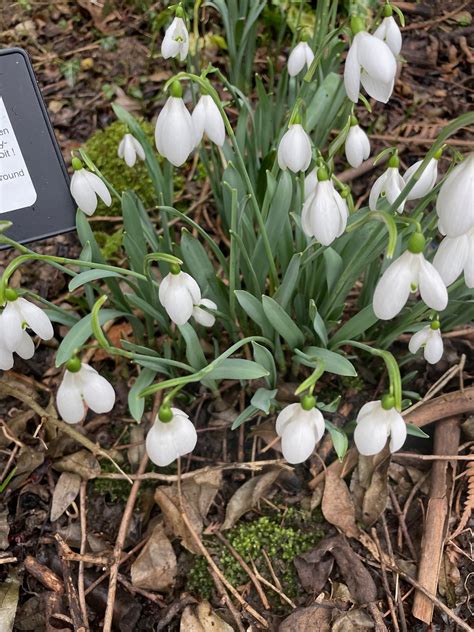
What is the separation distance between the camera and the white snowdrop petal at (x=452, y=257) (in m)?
0.95

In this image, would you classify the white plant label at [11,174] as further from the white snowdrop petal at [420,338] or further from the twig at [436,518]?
the twig at [436,518]

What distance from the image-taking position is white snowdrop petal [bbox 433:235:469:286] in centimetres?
95

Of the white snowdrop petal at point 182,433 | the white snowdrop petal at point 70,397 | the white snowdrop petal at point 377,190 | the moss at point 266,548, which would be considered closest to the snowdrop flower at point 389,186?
the white snowdrop petal at point 377,190

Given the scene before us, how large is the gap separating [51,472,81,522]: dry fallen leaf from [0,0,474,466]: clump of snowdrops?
0.34 meters

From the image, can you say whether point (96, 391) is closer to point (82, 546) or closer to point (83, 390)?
point (83, 390)

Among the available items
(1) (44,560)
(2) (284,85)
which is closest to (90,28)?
(2) (284,85)

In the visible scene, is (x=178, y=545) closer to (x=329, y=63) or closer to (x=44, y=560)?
(x=44, y=560)

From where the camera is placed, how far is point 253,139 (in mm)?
1783

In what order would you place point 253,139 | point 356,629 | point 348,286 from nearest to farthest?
point 356,629, point 348,286, point 253,139

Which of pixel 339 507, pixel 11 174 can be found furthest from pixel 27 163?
pixel 339 507

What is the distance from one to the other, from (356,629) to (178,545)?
444 millimetres

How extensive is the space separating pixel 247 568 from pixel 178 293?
27.1 inches

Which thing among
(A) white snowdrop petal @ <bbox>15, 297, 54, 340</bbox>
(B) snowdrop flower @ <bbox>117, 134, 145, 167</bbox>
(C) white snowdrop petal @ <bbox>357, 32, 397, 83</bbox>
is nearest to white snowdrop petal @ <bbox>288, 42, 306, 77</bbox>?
(B) snowdrop flower @ <bbox>117, 134, 145, 167</bbox>

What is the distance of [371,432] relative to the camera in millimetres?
954
